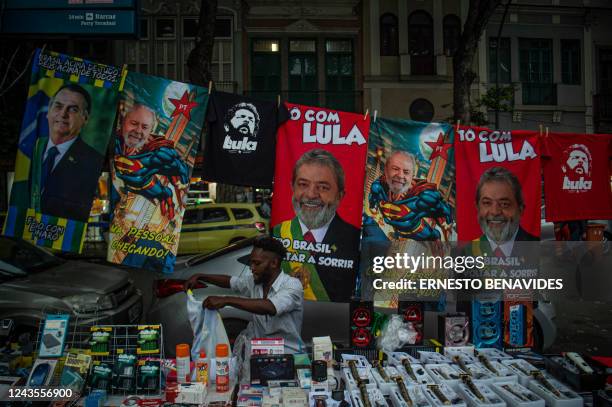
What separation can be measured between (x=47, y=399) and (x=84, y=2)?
12.0ft

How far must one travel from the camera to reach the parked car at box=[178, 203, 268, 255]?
14.8 m

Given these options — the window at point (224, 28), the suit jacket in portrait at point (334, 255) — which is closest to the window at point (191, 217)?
the window at point (224, 28)

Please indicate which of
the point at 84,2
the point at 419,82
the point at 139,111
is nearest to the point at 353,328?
the point at 139,111

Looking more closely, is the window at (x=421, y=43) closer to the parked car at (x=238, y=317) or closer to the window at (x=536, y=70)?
the window at (x=536, y=70)

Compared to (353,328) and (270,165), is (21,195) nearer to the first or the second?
(270,165)

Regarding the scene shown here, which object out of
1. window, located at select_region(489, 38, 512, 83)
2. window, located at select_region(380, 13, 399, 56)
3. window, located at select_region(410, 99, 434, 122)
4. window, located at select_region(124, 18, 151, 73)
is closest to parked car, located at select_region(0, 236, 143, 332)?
window, located at select_region(124, 18, 151, 73)

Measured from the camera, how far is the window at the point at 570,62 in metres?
21.9

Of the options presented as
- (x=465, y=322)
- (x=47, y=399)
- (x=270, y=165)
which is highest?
(x=270, y=165)

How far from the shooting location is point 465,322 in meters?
4.52

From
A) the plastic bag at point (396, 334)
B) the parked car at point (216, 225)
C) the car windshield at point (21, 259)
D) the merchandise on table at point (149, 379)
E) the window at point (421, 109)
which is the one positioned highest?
the window at point (421, 109)

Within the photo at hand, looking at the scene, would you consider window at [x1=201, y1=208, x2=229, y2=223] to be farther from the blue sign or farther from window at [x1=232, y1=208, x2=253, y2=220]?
the blue sign

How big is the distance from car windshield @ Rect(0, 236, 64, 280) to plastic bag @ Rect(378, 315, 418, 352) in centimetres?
483

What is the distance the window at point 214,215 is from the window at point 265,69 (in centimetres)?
779

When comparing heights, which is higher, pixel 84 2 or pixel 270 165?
pixel 84 2
